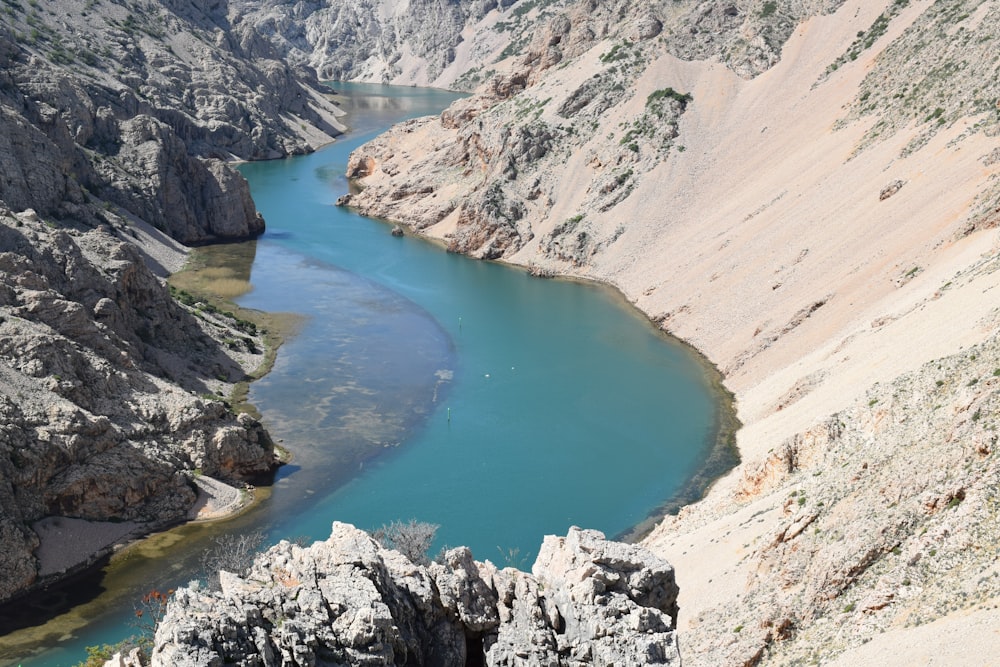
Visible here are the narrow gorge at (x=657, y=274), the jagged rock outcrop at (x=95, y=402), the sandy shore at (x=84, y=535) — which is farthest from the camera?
the jagged rock outcrop at (x=95, y=402)

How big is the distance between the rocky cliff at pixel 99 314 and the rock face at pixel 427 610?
28.0 m

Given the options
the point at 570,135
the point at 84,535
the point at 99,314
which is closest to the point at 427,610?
the point at 84,535

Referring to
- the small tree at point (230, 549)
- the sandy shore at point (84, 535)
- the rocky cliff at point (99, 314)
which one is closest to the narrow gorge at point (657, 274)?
the rocky cliff at point (99, 314)

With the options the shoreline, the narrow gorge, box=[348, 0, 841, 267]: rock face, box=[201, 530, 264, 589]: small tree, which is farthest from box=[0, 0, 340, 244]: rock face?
the shoreline

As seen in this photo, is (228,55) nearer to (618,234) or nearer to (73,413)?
(618,234)

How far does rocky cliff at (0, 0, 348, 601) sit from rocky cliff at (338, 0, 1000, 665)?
26135 millimetres

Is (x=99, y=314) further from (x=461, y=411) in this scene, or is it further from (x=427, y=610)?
(x=427, y=610)

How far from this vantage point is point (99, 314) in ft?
213

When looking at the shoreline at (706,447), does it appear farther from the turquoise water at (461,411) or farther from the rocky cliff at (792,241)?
the rocky cliff at (792,241)

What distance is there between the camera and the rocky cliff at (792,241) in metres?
34.1

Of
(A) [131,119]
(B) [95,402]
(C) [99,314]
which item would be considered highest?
(C) [99,314]

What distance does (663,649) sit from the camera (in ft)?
82.8

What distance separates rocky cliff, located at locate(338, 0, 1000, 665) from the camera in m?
34.1

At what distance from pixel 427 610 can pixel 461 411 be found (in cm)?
4515
